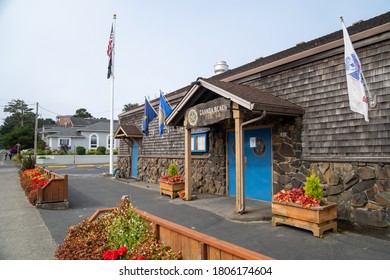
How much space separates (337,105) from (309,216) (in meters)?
2.80

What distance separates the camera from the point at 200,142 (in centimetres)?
1081

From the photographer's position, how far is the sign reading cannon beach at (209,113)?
23.6 ft

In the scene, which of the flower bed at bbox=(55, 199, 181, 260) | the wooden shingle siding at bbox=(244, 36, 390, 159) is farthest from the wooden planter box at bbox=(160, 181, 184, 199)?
the flower bed at bbox=(55, 199, 181, 260)

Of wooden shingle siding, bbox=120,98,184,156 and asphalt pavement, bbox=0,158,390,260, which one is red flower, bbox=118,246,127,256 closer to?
asphalt pavement, bbox=0,158,390,260

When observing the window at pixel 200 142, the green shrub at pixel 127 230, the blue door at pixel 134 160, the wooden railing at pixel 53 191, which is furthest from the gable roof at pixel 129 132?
the green shrub at pixel 127 230

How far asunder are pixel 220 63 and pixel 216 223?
32.6ft

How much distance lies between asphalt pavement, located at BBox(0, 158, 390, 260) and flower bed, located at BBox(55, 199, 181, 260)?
A: 1.12 m

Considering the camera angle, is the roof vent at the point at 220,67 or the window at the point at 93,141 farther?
the window at the point at 93,141

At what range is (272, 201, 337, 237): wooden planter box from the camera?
5.10 metres

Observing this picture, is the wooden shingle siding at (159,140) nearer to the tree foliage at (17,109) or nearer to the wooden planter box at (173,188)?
the wooden planter box at (173,188)

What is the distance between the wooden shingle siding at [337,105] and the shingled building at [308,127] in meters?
0.02

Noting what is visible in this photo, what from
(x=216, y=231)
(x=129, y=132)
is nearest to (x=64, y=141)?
(x=129, y=132)

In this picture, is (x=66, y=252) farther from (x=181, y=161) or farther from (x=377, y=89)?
(x=181, y=161)
